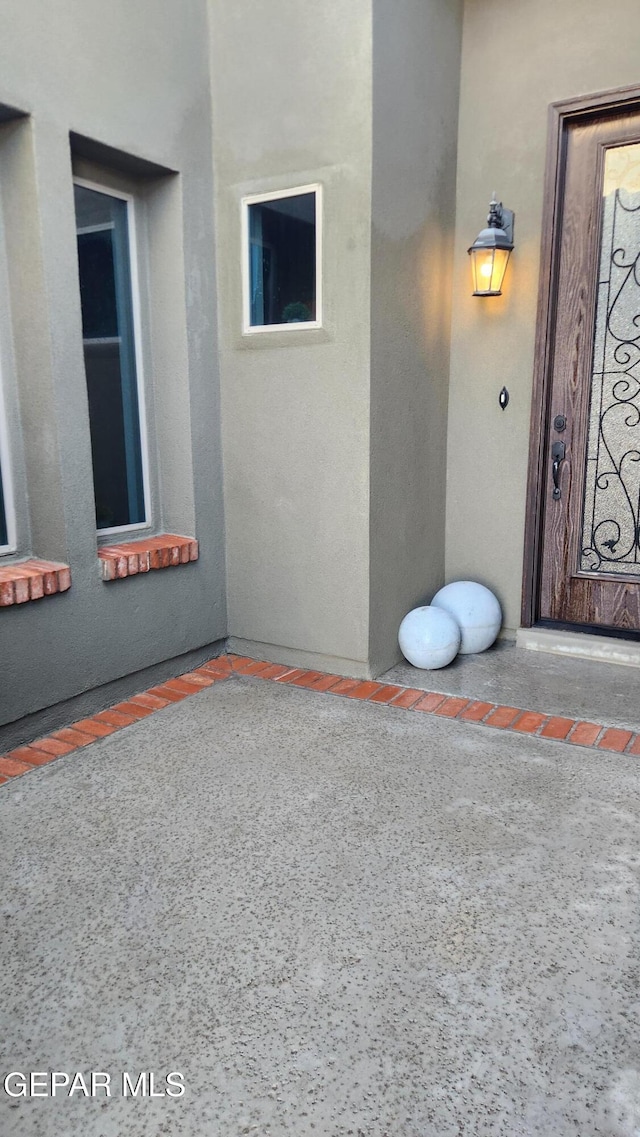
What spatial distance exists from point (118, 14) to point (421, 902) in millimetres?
3321

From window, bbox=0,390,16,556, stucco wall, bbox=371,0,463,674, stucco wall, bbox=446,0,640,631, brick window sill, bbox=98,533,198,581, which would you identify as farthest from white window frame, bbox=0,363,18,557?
stucco wall, bbox=446,0,640,631

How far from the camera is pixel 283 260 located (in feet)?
11.0

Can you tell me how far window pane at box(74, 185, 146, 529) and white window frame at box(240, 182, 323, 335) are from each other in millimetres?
515

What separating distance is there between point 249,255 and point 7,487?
151 centimetres

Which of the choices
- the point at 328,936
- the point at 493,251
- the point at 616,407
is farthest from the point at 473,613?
the point at 328,936

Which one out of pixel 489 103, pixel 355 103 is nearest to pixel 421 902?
pixel 355 103

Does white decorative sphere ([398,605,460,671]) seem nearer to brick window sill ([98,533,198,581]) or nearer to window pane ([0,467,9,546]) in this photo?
brick window sill ([98,533,198,581])

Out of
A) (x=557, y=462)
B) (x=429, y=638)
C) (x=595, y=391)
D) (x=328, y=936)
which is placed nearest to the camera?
(x=328, y=936)

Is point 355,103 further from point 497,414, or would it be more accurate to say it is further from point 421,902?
point 421,902

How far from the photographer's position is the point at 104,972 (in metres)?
1.70

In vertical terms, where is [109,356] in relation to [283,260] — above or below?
below

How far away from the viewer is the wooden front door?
345cm

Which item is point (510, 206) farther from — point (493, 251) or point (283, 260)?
point (283, 260)

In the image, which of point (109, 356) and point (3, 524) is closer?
point (3, 524)
